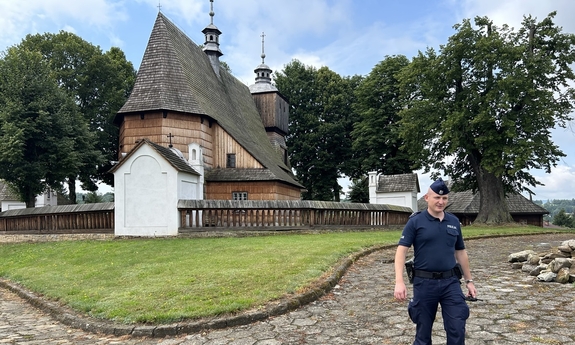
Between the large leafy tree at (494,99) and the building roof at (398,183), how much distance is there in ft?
21.9

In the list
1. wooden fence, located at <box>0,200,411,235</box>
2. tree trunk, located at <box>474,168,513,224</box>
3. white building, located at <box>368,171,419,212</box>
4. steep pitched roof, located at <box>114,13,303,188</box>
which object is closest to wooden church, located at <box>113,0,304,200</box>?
steep pitched roof, located at <box>114,13,303,188</box>

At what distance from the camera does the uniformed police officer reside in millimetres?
3941

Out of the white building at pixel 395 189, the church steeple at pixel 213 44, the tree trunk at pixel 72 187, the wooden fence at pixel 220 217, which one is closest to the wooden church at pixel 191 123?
the church steeple at pixel 213 44

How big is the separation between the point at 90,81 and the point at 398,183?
87.0 ft

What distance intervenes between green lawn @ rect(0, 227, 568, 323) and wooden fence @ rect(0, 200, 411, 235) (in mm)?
2205

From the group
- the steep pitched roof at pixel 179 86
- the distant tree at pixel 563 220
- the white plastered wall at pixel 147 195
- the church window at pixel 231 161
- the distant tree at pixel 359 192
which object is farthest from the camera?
the distant tree at pixel 563 220

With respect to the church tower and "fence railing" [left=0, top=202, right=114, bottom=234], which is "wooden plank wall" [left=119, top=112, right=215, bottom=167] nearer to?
"fence railing" [left=0, top=202, right=114, bottom=234]

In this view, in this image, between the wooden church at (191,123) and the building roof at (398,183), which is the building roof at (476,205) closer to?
the building roof at (398,183)

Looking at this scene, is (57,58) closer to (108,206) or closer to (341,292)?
(108,206)

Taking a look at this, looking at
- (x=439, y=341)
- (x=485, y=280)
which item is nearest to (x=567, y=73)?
(x=485, y=280)

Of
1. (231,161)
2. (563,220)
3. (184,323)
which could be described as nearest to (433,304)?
(184,323)

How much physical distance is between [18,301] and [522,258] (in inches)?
424

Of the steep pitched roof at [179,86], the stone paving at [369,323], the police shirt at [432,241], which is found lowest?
the stone paving at [369,323]

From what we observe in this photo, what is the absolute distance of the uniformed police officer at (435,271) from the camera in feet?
12.9
